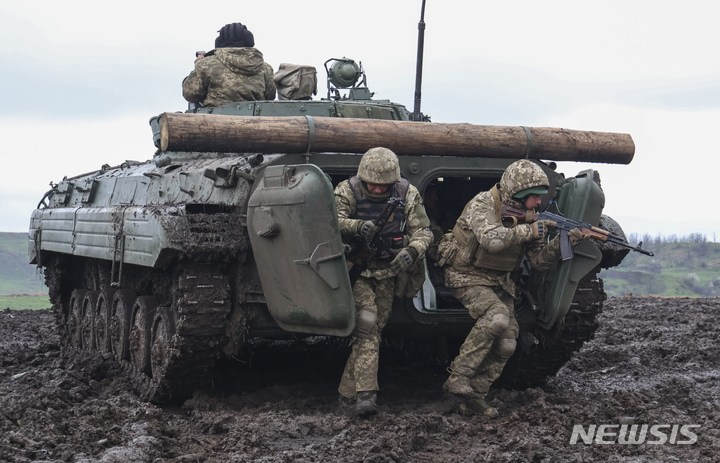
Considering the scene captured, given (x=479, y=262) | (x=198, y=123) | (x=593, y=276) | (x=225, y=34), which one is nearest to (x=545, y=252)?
(x=479, y=262)

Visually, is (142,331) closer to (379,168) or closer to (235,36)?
(379,168)

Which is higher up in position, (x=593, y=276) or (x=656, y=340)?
(x=593, y=276)

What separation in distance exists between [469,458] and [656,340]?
20.3 feet

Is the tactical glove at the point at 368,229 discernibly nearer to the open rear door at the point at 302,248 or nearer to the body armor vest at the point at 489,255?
the open rear door at the point at 302,248

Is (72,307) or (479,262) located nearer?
(479,262)

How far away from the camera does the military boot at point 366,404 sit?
21.0ft

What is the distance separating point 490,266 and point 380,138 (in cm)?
125

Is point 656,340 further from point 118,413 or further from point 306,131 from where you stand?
point 118,413

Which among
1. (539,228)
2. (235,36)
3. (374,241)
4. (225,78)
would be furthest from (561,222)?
(235,36)

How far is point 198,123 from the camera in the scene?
265 inches

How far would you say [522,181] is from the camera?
22.2 feet

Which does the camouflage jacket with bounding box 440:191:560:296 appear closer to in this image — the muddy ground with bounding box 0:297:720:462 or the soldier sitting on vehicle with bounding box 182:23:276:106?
the muddy ground with bounding box 0:297:720:462

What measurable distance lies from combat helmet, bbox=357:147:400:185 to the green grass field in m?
11.2

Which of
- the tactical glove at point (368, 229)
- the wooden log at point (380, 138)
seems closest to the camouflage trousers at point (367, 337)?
the tactical glove at point (368, 229)
